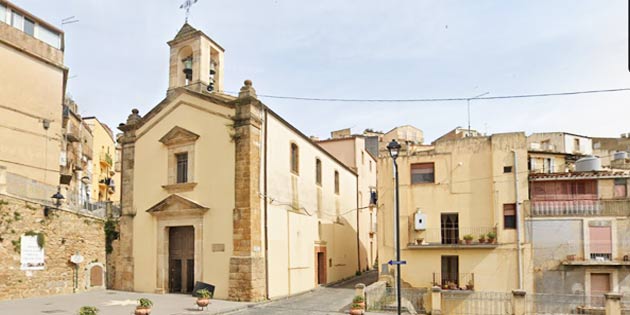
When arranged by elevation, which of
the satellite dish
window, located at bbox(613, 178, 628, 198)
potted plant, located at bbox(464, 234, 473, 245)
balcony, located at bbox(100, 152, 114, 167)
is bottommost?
the satellite dish

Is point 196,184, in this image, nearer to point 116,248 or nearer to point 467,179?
point 116,248

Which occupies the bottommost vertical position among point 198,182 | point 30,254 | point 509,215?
point 30,254

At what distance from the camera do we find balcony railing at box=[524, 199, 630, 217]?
71.0ft

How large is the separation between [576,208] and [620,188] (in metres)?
2.10

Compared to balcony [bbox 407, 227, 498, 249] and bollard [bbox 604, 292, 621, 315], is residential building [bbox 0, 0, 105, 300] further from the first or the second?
bollard [bbox 604, 292, 621, 315]

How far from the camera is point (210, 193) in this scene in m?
19.7

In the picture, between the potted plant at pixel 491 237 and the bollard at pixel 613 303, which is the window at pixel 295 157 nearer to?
the potted plant at pixel 491 237

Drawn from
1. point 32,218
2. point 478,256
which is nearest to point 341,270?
point 478,256

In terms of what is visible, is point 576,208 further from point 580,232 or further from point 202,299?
point 202,299

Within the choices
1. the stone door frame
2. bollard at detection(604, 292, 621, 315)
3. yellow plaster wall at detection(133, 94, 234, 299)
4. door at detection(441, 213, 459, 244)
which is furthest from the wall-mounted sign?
bollard at detection(604, 292, 621, 315)

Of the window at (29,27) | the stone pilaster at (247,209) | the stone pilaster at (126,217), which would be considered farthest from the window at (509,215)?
the window at (29,27)

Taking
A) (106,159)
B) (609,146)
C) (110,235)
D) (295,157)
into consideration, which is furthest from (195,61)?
(609,146)

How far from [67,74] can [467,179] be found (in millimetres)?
22597

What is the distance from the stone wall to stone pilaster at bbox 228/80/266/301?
684 cm
